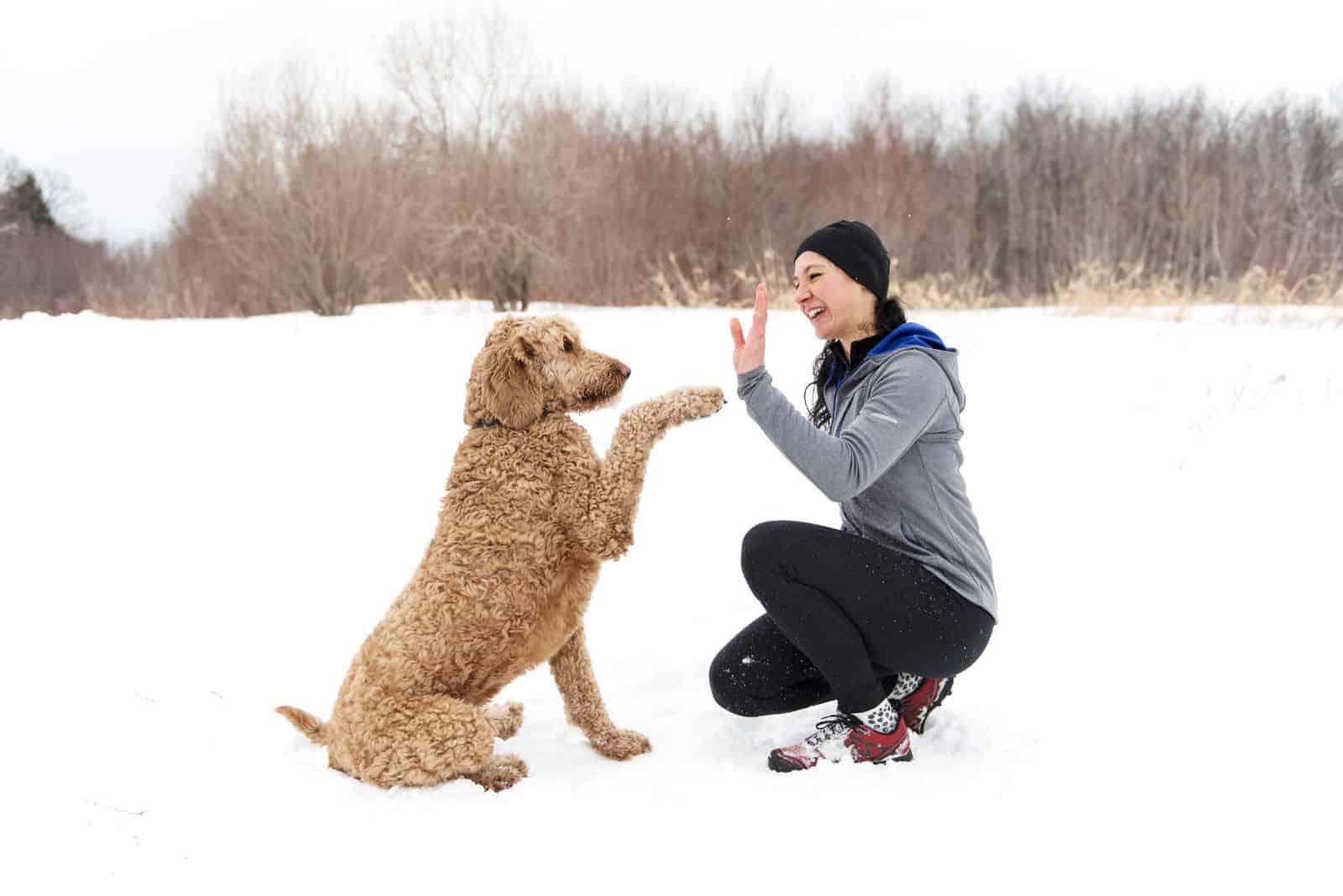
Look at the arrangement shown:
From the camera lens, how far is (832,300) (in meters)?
2.47

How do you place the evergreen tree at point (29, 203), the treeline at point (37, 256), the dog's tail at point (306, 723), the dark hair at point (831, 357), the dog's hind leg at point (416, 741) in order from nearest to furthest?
the dog's hind leg at point (416, 741) → the dog's tail at point (306, 723) → the dark hair at point (831, 357) → the treeline at point (37, 256) → the evergreen tree at point (29, 203)

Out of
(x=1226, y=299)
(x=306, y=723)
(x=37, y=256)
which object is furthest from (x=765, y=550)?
(x=37, y=256)

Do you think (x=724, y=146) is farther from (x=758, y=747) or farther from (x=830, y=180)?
(x=758, y=747)

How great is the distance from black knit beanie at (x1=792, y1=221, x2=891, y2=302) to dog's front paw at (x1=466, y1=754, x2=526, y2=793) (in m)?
1.68

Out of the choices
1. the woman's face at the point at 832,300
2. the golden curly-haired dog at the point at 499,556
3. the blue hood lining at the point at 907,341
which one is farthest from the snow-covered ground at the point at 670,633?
the blue hood lining at the point at 907,341

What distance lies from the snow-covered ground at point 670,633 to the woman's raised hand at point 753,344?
1.41 ft

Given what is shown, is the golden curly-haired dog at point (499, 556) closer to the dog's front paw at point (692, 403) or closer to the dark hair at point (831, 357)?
the dog's front paw at point (692, 403)

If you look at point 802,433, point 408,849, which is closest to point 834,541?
point 802,433

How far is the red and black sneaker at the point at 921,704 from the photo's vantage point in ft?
8.63

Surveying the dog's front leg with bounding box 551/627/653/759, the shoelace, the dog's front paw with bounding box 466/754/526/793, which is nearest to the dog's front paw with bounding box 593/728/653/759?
the dog's front leg with bounding box 551/627/653/759

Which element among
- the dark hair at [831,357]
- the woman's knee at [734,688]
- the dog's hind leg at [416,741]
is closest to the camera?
the dog's hind leg at [416,741]

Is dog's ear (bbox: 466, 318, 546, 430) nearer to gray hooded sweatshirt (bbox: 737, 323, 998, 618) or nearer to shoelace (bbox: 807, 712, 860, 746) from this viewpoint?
gray hooded sweatshirt (bbox: 737, 323, 998, 618)

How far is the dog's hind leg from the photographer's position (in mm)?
2152

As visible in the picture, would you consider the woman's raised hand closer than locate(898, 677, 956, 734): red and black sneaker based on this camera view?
Yes
